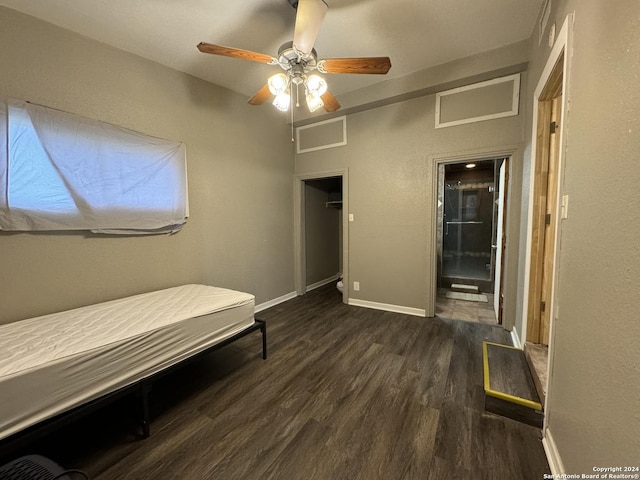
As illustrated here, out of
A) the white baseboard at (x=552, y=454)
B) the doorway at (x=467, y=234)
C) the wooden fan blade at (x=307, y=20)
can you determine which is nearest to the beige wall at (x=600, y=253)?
the white baseboard at (x=552, y=454)

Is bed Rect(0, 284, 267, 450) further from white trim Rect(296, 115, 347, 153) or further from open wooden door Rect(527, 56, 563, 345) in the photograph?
white trim Rect(296, 115, 347, 153)

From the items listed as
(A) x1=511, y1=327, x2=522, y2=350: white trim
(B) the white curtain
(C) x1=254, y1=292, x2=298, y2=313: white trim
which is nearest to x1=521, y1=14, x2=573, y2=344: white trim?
(A) x1=511, y1=327, x2=522, y2=350: white trim

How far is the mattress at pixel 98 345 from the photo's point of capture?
1167 millimetres

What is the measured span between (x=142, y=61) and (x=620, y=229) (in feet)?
11.7

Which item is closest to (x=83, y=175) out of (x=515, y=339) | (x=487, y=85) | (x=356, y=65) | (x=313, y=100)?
(x=313, y=100)

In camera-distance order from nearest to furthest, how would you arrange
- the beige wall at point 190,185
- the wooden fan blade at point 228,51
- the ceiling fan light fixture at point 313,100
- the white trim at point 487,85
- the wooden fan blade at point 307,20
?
the wooden fan blade at point 307,20
the wooden fan blade at point 228,51
the beige wall at point 190,185
the ceiling fan light fixture at point 313,100
the white trim at point 487,85

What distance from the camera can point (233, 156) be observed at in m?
3.26

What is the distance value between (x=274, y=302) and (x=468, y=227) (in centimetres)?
397

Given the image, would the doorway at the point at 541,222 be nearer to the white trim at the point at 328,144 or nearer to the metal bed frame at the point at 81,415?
the white trim at the point at 328,144

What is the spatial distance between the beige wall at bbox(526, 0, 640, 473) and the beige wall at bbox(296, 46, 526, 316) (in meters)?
1.57

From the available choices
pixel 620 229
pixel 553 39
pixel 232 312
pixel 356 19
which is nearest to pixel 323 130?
pixel 356 19

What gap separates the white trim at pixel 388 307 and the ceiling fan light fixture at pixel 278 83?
285cm

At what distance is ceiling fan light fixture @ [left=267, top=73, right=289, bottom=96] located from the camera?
1.95 metres

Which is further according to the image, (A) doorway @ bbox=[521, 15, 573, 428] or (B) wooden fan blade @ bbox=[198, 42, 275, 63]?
(A) doorway @ bbox=[521, 15, 573, 428]
